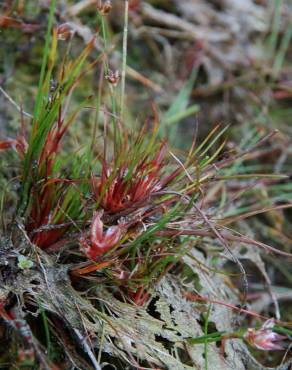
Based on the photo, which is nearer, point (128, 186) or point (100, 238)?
point (100, 238)

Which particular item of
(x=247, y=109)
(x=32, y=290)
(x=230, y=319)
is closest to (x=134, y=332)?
(x=32, y=290)

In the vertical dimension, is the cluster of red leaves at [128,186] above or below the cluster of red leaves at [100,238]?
above

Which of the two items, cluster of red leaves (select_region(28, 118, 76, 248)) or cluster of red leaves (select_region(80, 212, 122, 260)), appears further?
cluster of red leaves (select_region(28, 118, 76, 248))

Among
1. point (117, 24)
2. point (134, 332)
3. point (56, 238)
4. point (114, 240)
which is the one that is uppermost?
point (117, 24)

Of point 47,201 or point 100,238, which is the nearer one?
point 100,238

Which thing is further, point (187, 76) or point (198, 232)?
point (187, 76)

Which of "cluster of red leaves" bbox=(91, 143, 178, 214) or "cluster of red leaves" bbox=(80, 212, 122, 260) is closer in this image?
"cluster of red leaves" bbox=(80, 212, 122, 260)

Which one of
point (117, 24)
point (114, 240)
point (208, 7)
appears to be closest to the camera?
point (114, 240)

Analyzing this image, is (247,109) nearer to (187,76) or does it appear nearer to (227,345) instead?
(187,76)

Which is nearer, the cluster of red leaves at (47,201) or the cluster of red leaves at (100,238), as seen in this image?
the cluster of red leaves at (100,238)

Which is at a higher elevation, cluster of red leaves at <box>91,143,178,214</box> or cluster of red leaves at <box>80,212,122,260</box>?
cluster of red leaves at <box>91,143,178,214</box>

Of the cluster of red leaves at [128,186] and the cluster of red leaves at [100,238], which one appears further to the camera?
the cluster of red leaves at [128,186]
